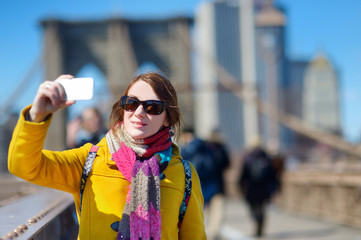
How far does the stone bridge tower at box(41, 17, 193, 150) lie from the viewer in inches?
958

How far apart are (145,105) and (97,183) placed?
0.29m

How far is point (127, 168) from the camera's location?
4.73 feet

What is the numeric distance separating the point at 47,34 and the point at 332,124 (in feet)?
319

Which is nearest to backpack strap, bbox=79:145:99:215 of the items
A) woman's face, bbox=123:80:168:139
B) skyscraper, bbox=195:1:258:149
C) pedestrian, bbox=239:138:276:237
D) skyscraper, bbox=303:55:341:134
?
woman's face, bbox=123:80:168:139

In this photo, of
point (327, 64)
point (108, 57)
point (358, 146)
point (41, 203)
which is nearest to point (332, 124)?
point (327, 64)

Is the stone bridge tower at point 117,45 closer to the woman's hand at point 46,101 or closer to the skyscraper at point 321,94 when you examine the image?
the woman's hand at point 46,101

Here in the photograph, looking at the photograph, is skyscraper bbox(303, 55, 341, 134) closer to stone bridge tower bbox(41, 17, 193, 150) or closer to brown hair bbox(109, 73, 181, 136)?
stone bridge tower bbox(41, 17, 193, 150)

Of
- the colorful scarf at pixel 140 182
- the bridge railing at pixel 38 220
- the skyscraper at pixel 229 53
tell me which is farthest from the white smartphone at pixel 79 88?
the skyscraper at pixel 229 53

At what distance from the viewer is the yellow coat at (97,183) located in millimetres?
1278

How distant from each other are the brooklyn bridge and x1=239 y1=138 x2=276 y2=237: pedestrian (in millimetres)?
198

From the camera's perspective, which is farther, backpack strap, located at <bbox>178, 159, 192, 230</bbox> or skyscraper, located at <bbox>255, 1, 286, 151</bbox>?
skyscraper, located at <bbox>255, 1, 286, 151</bbox>

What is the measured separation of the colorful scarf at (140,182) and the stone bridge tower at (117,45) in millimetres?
22521

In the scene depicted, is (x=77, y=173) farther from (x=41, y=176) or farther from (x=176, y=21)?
(x=176, y=21)

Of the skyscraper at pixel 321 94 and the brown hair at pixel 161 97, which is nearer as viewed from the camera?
the brown hair at pixel 161 97
